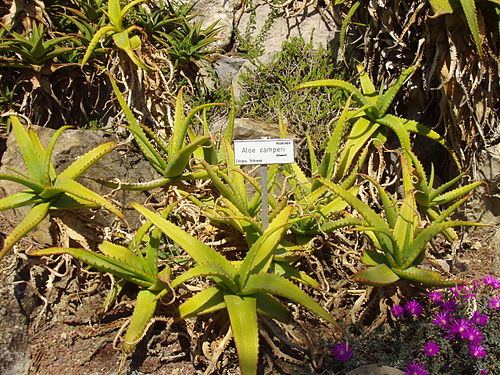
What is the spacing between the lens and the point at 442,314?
2.22 m

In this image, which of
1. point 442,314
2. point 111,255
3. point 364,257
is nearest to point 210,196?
point 111,255

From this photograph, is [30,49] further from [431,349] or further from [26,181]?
[431,349]

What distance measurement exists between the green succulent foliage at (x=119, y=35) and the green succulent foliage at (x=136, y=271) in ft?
4.62

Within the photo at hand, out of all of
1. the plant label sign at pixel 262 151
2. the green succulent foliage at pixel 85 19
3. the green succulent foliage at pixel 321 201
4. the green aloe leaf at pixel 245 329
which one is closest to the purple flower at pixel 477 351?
the green succulent foliage at pixel 321 201

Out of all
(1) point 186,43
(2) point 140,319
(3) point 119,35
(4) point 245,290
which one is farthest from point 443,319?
(1) point 186,43

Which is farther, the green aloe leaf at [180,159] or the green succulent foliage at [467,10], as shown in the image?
the green succulent foliage at [467,10]

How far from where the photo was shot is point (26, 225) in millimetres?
2207

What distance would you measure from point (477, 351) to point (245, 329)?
3.18ft

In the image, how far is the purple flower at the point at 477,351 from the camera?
6.54 feet

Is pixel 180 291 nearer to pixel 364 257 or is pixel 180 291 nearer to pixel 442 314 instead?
pixel 364 257

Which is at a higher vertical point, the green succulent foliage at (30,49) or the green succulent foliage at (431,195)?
the green succulent foliage at (30,49)

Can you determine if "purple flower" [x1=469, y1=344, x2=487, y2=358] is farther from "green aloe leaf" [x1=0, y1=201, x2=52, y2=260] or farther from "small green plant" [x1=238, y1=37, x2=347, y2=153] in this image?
"green aloe leaf" [x1=0, y1=201, x2=52, y2=260]

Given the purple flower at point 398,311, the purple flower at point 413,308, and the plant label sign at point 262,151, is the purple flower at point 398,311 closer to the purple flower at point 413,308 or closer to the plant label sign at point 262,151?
the purple flower at point 413,308

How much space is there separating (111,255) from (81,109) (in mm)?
1969
